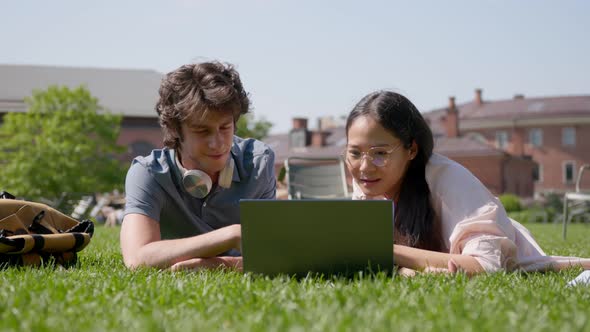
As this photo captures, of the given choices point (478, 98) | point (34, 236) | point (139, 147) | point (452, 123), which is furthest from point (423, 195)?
point (478, 98)

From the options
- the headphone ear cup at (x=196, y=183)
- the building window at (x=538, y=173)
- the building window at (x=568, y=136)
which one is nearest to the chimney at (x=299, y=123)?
the building window at (x=538, y=173)

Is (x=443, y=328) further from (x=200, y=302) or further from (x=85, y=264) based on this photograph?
(x=85, y=264)

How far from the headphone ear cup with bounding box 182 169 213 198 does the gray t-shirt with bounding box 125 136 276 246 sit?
0.33 feet

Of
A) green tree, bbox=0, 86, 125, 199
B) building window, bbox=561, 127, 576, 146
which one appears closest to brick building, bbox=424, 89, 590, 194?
building window, bbox=561, 127, 576, 146

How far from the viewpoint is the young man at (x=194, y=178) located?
359cm

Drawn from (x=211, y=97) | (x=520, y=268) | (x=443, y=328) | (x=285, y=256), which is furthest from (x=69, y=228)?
(x=443, y=328)

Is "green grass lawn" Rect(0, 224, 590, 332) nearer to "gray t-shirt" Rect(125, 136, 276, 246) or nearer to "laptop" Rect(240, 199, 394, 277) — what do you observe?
"laptop" Rect(240, 199, 394, 277)

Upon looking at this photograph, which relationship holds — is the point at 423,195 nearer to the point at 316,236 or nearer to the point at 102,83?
the point at 316,236

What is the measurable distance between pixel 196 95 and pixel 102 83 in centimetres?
5041

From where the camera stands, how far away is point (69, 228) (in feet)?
15.0

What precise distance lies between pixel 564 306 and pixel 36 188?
38.2m

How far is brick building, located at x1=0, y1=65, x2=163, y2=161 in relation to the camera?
48812mm

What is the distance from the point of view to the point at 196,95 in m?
3.63

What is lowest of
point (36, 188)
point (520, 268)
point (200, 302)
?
point (36, 188)
